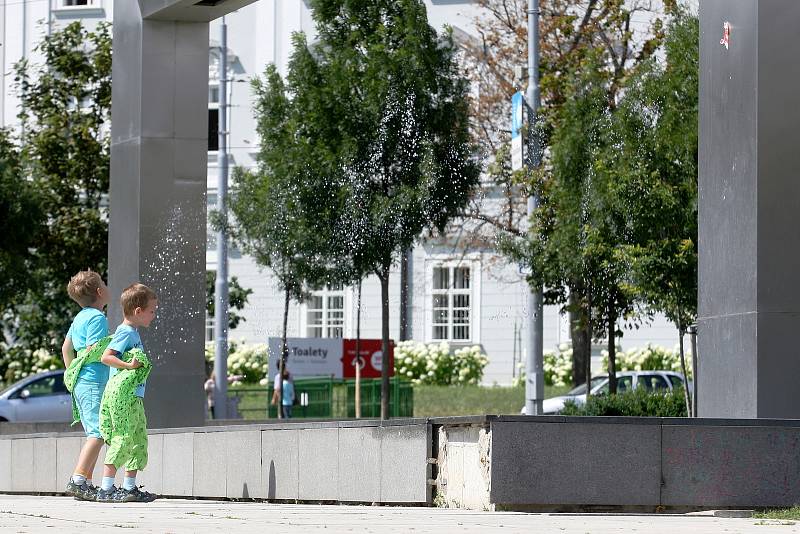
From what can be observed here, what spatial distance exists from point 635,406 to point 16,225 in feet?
34.2

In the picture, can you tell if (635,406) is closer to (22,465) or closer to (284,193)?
(284,193)

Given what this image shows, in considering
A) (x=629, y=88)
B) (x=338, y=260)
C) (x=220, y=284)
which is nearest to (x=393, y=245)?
(x=338, y=260)

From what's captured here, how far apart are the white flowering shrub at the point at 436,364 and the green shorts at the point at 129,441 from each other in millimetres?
29049

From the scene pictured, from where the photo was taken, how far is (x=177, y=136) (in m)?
14.4

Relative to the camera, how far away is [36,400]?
30328 mm

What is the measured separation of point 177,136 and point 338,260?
11.7 metres

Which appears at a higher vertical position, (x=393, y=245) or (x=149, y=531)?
(x=393, y=245)

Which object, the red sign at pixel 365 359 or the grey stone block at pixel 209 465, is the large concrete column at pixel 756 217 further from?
the red sign at pixel 365 359

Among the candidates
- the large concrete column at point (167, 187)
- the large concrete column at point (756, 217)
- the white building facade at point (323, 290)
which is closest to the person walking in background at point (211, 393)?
the white building facade at point (323, 290)

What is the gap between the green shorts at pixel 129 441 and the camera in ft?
33.3

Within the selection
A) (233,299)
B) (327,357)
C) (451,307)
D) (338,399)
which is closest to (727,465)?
(338,399)

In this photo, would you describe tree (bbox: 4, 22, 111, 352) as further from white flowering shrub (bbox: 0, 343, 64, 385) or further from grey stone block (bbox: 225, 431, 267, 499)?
grey stone block (bbox: 225, 431, 267, 499)

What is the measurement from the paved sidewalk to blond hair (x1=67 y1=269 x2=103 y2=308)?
1522mm

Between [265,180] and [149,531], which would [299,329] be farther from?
[149,531]
